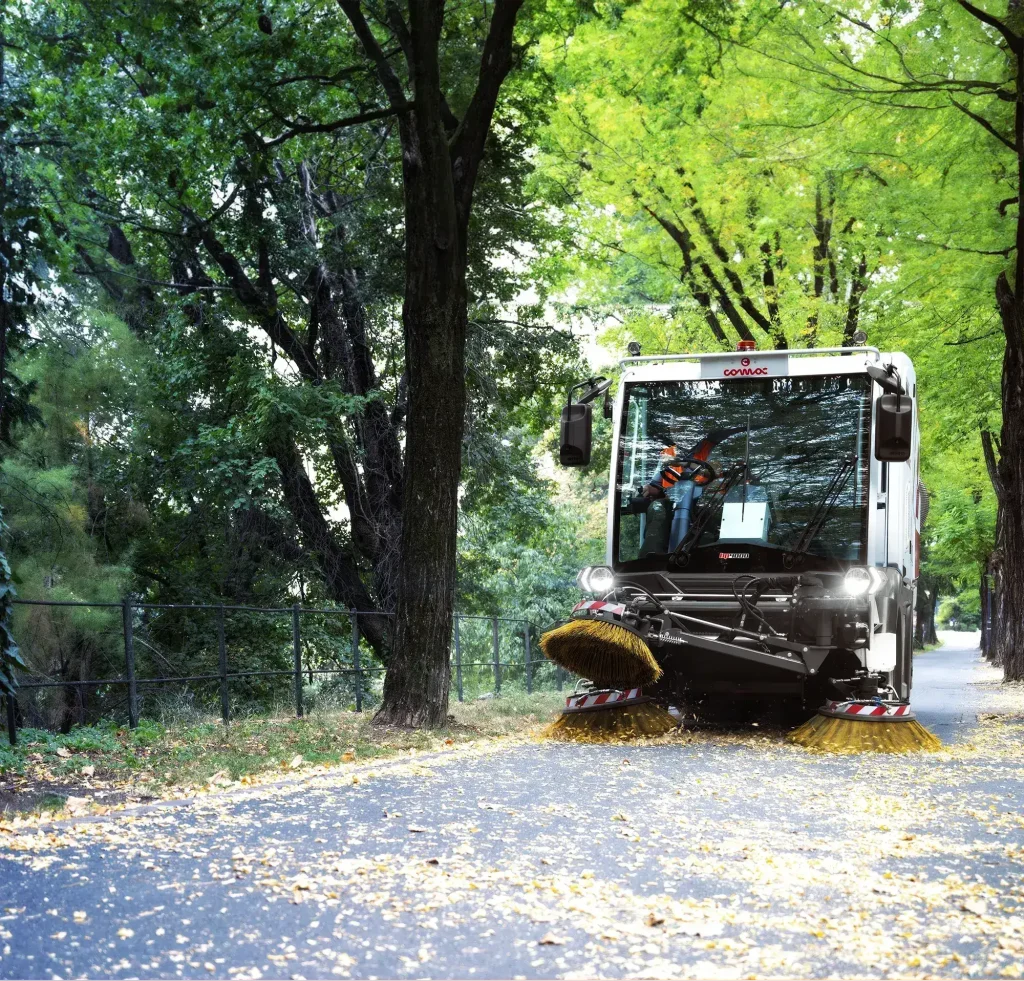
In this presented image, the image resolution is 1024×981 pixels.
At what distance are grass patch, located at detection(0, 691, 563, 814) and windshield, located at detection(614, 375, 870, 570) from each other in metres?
2.69

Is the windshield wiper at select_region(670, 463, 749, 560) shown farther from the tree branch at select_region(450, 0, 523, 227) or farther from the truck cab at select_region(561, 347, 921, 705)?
the tree branch at select_region(450, 0, 523, 227)

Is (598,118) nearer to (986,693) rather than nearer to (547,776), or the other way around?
(986,693)

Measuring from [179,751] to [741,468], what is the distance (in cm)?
576

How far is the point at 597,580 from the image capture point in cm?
1226

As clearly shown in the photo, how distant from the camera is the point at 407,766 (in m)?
9.48

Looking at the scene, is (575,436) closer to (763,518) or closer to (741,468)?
(741,468)

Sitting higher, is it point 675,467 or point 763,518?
point 675,467

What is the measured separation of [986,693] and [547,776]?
13591mm

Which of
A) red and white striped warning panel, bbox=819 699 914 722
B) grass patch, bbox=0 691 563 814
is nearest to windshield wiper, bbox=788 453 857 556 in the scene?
red and white striped warning panel, bbox=819 699 914 722

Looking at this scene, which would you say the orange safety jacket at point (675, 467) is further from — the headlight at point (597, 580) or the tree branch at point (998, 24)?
the tree branch at point (998, 24)

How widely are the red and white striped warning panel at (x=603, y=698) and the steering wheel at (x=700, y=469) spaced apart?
2.21m

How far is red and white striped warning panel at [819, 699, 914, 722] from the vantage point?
1048cm

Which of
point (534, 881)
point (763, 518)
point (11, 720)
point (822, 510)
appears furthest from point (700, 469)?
Answer: point (534, 881)

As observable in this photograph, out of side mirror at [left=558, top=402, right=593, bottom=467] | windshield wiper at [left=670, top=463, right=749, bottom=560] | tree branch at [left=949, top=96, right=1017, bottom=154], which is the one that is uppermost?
tree branch at [left=949, top=96, right=1017, bottom=154]
